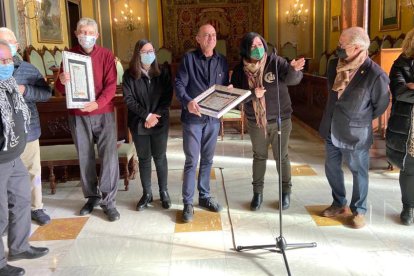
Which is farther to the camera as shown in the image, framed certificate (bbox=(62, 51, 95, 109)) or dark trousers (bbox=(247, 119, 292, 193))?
dark trousers (bbox=(247, 119, 292, 193))

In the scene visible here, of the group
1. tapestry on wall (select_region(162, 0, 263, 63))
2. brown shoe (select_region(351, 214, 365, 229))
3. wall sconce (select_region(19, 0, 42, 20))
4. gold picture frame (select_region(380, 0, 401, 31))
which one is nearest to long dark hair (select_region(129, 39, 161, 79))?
brown shoe (select_region(351, 214, 365, 229))

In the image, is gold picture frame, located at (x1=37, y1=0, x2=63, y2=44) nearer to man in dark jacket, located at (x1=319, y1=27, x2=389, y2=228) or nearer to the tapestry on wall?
the tapestry on wall

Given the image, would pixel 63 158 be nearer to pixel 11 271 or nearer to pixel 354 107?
pixel 11 271

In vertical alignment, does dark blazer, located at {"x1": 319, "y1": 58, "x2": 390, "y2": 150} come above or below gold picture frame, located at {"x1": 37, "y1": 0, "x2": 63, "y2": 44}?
below

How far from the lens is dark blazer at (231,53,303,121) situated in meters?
3.09

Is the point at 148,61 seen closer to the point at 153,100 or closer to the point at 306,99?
the point at 153,100

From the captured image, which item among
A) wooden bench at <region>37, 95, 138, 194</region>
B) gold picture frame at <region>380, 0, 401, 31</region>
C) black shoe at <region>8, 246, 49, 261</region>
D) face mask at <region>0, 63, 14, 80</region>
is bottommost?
black shoe at <region>8, 246, 49, 261</region>

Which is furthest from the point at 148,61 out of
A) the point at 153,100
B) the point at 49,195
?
the point at 49,195

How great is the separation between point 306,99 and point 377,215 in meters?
4.09

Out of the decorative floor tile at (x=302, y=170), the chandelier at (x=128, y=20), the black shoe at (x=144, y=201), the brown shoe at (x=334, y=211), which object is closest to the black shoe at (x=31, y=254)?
the black shoe at (x=144, y=201)

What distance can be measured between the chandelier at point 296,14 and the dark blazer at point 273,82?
367 inches

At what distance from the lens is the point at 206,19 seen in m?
12.5

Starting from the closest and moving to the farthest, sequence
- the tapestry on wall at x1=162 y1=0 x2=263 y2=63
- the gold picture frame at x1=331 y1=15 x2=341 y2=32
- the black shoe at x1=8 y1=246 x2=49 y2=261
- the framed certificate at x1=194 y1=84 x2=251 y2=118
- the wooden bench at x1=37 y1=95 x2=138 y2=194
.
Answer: the black shoe at x1=8 y1=246 x2=49 y2=261 → the framed certificate at x1=194 y1=84 x2=251 y2=118 → the wooden bench at x1=37 y1=95 x2=138 y2=194 → the gold picture frame at x1=331 y1=15 x2=341 y2=32 → the tapestry on wall at x1=162 y1=0 x2=263 y2=63

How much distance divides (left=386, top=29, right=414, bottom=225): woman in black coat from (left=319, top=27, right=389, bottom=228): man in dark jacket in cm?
14
